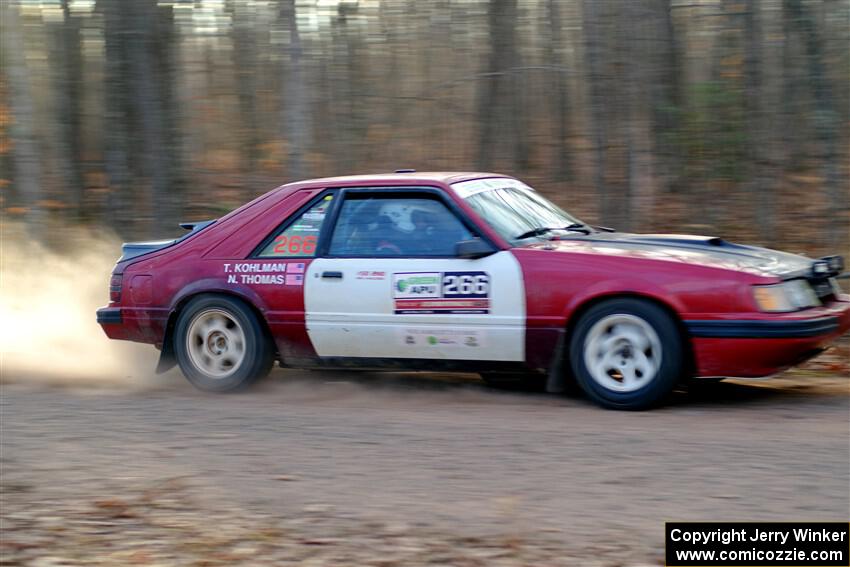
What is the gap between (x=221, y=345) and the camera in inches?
295

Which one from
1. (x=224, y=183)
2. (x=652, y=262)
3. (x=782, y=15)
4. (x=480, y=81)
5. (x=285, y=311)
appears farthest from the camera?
(x=224, y=183)

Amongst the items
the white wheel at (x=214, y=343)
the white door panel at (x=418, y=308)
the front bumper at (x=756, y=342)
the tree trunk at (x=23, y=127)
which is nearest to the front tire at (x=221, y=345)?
the white wheel at (x=214, y=343)

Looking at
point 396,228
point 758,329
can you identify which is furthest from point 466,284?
point 758,329

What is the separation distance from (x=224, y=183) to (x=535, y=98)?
4.95 metres

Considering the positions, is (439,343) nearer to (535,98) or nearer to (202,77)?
(535,98)

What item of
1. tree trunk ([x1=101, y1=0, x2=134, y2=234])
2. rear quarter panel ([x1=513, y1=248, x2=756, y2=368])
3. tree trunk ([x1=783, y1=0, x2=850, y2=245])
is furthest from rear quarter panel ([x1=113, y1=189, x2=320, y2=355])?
tree trunk ([x1=783, y1=0, x2=850, y2=245])

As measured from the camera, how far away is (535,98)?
14039mm

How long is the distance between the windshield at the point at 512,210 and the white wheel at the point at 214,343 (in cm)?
201

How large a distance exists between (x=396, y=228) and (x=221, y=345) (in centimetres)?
165

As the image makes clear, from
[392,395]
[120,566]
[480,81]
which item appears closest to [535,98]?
[480,81]

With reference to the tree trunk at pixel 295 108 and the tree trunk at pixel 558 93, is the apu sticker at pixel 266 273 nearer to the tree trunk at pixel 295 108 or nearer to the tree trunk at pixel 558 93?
the tree trunk at pixel 295 108

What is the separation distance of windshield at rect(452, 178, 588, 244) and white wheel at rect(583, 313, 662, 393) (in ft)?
2.93

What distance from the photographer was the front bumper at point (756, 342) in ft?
19.7

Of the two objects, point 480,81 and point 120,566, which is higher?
point 480,81
